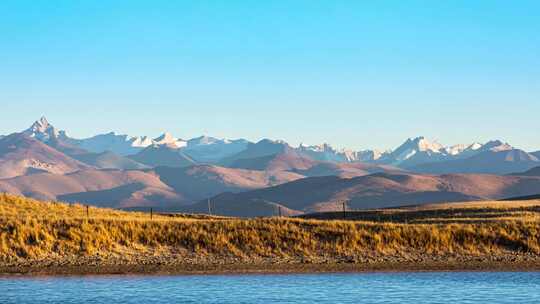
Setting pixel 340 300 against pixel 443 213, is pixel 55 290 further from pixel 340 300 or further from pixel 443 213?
pixel 443 213

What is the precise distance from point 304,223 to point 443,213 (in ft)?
89.0

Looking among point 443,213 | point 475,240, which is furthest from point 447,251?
point 443,213

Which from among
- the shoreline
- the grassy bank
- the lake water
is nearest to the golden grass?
the grassy bank

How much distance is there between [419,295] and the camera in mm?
36906

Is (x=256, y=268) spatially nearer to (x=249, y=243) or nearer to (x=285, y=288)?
(x=249, y=243)

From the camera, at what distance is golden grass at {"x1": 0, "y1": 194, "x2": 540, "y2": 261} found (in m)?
52.6

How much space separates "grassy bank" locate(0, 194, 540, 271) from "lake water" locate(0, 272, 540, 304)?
577cm

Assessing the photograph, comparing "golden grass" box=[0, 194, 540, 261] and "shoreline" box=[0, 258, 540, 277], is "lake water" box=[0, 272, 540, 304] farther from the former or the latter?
"golden grass" box=[0, 194, 540, 261]

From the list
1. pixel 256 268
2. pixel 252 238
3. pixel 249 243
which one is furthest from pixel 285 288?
pixel 252 238

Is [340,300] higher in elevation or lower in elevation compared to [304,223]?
lower

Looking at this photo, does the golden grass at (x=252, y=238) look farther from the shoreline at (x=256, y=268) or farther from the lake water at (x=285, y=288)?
the lake water at (x=285, y=288)

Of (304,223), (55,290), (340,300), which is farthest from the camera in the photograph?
(304,223)

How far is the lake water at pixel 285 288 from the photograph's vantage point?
36.0 metres

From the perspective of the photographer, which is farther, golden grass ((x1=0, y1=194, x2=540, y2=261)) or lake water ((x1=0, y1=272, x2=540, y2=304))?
golden grass ((x1=0, y1=194, x2=540, y2=261))
